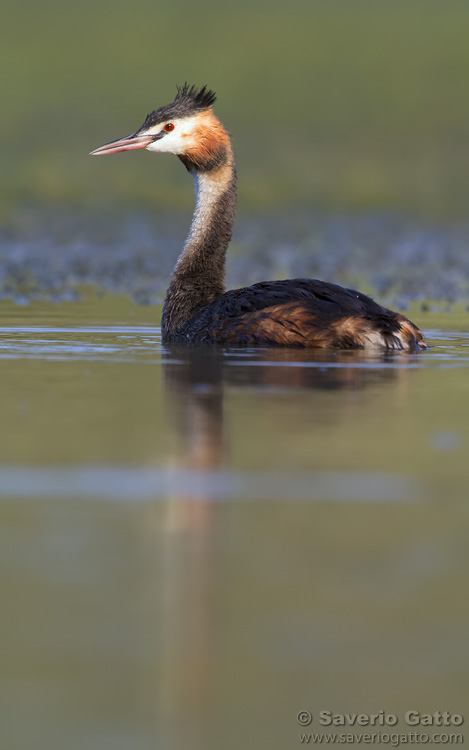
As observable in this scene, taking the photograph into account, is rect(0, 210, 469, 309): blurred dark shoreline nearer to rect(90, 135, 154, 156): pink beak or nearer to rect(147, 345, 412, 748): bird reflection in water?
rect(90, 135, 154, 156): pink beak

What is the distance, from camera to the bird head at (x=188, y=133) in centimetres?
1438

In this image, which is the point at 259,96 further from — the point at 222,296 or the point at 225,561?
the point at 225,561

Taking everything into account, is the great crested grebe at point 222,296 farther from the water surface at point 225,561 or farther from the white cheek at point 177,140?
the water surface at point 225,561

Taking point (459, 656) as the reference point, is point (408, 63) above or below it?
above

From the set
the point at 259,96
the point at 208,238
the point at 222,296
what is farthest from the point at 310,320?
the point at 259,96

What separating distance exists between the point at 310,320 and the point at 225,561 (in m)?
7.12

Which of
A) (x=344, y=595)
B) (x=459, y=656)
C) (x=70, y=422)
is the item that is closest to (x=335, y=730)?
(x=459, y=656)

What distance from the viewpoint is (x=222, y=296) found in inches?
512

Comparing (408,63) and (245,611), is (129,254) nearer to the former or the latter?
(245,611)

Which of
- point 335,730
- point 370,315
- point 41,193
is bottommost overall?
point 335,730

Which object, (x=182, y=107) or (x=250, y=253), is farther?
(x=250, y=253)

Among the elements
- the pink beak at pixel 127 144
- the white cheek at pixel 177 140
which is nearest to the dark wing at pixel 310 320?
the pink beak at pixel 127 144

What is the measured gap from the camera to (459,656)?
4.07 meters

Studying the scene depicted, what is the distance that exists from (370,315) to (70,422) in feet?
14.9
